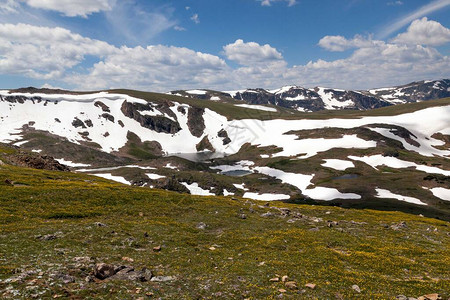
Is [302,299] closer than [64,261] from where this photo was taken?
Yes

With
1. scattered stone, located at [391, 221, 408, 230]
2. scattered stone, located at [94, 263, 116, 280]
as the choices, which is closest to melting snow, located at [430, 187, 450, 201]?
scattered stone, located at [391, 221, 408, 230]

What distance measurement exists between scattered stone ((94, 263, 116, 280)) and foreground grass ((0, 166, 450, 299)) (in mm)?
755

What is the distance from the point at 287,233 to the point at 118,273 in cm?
2145

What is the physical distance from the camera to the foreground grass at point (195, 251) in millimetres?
17984

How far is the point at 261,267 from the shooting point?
75.5 ft

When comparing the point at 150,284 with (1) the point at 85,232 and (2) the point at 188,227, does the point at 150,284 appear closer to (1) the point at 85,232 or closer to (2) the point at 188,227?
(1) the point at 85,232

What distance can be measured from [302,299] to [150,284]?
10296 millimetres

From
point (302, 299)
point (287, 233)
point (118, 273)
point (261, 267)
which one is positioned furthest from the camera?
point (287, 233)

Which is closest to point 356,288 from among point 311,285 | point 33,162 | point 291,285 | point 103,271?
point 311,285

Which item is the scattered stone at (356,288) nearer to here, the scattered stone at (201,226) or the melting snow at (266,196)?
the scattered stone at (201,226)

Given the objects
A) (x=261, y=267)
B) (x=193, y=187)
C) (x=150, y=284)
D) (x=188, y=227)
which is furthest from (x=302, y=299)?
(x=193, y=187)

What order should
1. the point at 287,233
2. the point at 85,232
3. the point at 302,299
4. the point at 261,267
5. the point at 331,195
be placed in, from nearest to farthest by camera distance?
the point at 302,299, the point at 261,267, the point at 85,232, the point at 287,233, the point at 331,195

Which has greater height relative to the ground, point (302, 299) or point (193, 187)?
point (302, 299)

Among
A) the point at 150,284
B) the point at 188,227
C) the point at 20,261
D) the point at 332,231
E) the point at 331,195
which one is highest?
the point at 20,261
